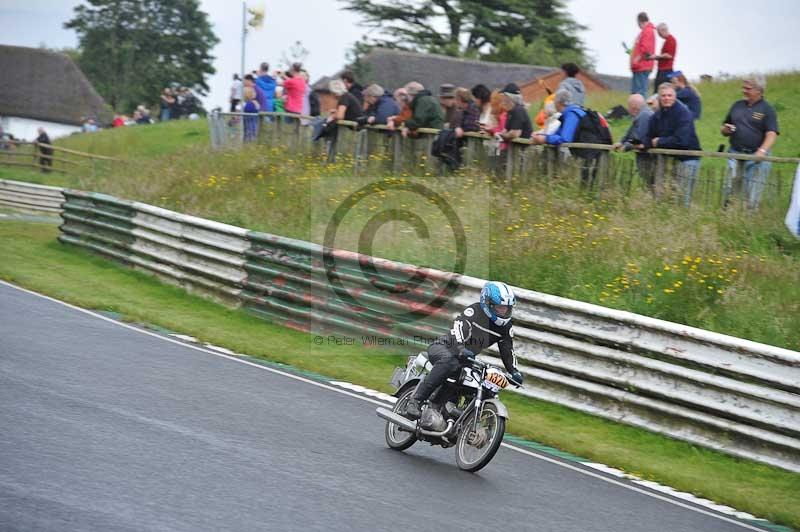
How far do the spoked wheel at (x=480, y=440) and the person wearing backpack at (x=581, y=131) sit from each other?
25.9 feet

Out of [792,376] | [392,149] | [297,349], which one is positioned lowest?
[297,349]

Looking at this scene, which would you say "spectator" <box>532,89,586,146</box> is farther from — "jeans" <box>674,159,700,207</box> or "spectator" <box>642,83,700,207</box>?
"jeans" <box>674,159,700,207</box>

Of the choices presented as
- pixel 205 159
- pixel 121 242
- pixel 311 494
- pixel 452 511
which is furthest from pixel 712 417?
pixel 205 159

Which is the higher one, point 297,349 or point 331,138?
point 331,138

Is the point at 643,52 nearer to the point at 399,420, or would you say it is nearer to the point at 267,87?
the point at 267,87

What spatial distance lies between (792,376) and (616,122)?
1700 cm

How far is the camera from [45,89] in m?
84.1

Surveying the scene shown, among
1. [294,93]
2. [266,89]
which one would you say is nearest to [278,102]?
[266,89]

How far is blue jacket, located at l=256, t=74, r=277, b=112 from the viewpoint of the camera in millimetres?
25891

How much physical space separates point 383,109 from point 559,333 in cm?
939

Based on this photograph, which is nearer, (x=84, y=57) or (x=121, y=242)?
(x=121, y=242)

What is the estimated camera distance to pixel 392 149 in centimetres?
2041

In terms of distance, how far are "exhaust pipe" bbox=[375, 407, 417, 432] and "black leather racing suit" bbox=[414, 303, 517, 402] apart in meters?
0.23

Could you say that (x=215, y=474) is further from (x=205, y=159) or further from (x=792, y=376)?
(x=205, y=159)
